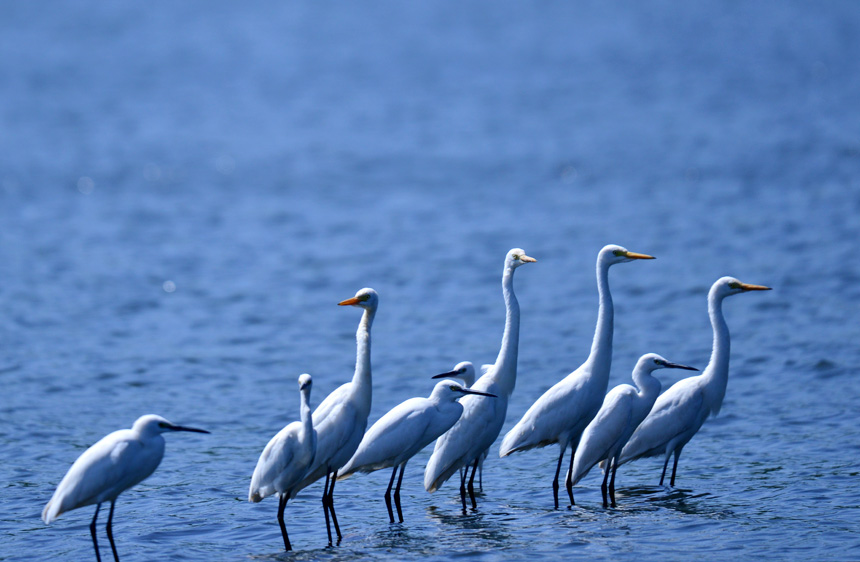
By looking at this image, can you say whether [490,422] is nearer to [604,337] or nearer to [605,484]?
[605,484]

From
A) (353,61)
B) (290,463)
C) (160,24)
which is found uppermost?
(160,24)

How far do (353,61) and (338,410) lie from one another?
50387 millimetres

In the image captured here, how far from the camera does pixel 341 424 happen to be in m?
9.79

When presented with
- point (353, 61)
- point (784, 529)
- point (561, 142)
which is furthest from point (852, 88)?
point (784, 529)

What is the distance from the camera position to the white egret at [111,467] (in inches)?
339

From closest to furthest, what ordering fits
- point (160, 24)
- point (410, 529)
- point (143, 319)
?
point (410, 529)
point (143, 319)
point (160, 24)

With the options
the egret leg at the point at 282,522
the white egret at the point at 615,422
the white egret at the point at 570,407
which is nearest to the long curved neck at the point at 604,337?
the white egret at the point at 570,407

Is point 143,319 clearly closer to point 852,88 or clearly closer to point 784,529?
point 784,529

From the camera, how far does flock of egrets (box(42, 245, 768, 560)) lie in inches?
383

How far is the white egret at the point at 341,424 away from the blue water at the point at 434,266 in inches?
22.2

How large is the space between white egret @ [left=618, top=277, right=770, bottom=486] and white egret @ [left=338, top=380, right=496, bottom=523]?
177cm

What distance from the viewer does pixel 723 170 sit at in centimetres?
2938

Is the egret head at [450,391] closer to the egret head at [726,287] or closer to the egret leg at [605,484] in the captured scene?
the egret leg at [605,484]

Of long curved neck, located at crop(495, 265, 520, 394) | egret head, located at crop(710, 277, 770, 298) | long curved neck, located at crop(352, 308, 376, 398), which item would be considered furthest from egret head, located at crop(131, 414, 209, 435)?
egret head, located at crop(710, 277, 770, 298)
